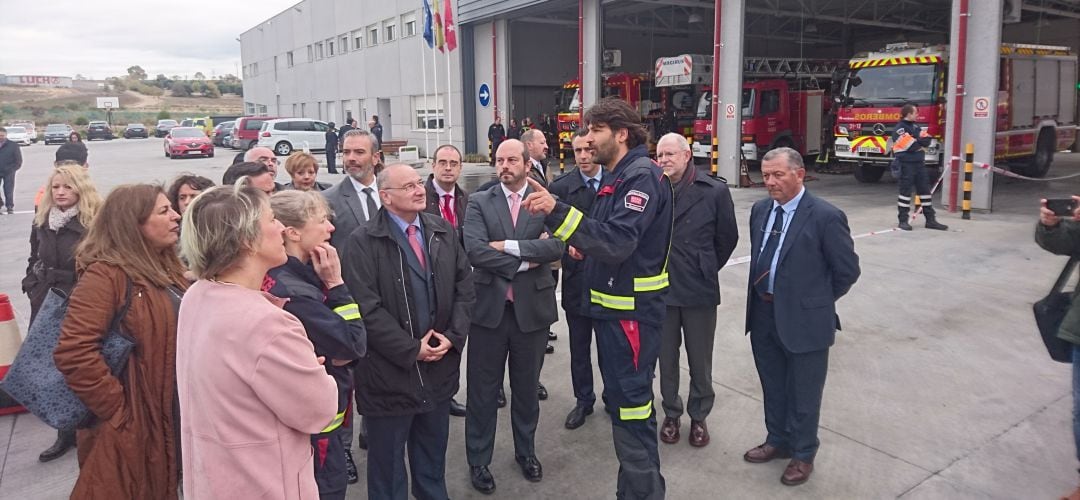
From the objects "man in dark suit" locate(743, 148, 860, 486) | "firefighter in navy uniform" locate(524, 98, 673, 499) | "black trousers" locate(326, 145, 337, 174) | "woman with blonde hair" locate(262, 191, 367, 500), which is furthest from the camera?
"black trousers" locate(326, 145, 337, 174)

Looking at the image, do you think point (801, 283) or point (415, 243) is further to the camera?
point (801, 283)

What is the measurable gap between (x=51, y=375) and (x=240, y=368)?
61.8 inches

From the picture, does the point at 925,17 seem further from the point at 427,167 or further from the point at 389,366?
the point at 389,366

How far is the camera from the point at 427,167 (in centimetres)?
2450

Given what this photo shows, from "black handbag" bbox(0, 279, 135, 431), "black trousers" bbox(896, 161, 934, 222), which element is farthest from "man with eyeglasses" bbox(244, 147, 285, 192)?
"black trousers" bbox(896, 161, 934, 222)

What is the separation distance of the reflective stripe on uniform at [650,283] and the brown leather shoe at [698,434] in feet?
4.37

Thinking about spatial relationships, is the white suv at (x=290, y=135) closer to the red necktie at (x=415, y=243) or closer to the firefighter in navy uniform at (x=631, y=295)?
the red necktie at (x=415, y=243)

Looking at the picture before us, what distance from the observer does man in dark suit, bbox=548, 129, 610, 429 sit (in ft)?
13.9

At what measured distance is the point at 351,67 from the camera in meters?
35.2

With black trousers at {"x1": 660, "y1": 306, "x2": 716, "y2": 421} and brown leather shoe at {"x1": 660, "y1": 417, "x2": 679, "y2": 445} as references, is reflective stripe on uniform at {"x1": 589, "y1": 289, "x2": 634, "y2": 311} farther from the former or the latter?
brown leather shoe at {"x1": 660, "y1": 417, "x2": 679, "y2": 445}

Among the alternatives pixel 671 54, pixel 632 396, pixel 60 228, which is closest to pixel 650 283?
pixel 632 396

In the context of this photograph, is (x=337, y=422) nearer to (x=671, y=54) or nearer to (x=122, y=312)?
(x=122, y=312)

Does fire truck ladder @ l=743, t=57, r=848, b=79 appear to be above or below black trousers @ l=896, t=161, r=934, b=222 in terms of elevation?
above

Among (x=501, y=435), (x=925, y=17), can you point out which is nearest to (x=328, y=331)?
(x=501, y=435)
